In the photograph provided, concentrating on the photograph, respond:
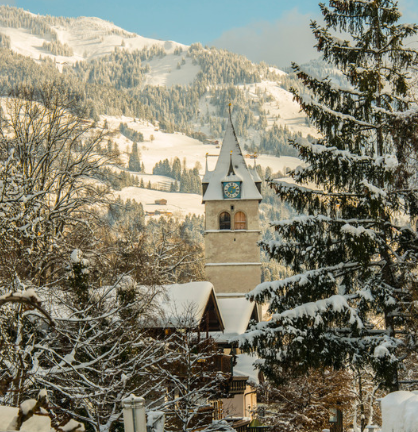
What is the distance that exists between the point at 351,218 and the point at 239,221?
38.2m

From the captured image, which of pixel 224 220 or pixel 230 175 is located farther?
pixel 230 175

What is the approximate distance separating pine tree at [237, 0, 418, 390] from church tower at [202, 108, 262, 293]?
35.5m

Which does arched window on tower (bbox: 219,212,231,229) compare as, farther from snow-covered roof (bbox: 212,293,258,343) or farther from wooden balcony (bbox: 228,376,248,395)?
wooden balcony (bbox: 228,376,248,395)

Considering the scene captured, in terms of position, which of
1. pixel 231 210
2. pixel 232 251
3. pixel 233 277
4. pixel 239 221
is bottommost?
pixel 233 277

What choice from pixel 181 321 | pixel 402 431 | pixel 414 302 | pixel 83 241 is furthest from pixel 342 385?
Answer: pixel 402 431

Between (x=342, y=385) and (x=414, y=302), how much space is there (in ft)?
51.4

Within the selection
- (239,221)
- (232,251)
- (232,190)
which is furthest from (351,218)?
(232,190)

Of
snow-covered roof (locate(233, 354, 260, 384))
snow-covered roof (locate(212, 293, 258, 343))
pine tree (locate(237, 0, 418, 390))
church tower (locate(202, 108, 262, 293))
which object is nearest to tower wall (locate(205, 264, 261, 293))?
church tower (locate(202, 108, 262, 293))

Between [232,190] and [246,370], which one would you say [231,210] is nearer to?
[232,190]

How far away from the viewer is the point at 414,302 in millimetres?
11430

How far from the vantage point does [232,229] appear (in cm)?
5141

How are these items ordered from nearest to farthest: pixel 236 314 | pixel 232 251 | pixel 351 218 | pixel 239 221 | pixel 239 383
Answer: pixel 351 218 → pixel 239 383 → pixel 236 314 → pixel 232 251 → pixel 239 221

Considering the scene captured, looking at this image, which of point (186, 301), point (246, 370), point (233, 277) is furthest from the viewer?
point (233, 277)

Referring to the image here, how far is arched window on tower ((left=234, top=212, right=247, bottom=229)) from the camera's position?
5169cm
